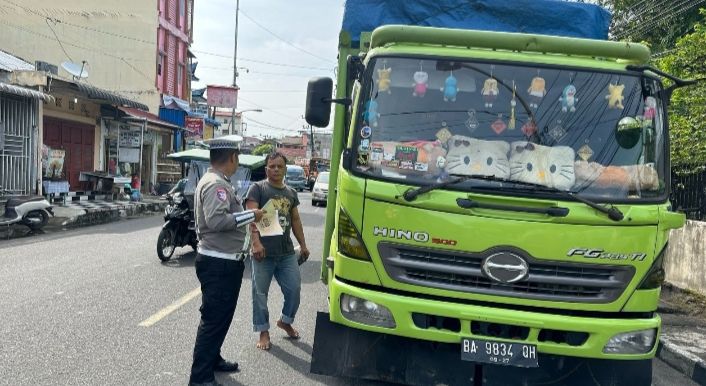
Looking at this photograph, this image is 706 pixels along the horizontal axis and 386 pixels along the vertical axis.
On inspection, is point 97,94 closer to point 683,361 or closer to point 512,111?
point 512,111

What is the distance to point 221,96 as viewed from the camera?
4028 centimetres

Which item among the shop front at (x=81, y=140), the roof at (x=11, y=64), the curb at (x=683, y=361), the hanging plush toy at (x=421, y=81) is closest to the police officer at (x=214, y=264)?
the hanging plush toy at (x=421, y=81)

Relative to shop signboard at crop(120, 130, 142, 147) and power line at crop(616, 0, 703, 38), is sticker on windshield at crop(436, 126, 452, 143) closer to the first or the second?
power line at crop(616, 0, 703, 38)

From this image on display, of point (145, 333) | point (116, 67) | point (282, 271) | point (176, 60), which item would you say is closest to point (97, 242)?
point (145, 333)

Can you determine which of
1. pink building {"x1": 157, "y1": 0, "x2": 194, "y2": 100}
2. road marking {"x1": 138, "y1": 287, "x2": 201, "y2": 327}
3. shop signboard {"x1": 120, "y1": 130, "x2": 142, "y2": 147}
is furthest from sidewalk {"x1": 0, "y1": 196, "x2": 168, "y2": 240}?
pink building {"x1": 157, "y1": 0, "x2": 194, "y2": 100}

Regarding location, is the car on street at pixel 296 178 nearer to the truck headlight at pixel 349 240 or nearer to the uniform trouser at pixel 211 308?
the uniform trouser at pixel 211 308

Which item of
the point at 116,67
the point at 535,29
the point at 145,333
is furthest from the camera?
the point at 116,67

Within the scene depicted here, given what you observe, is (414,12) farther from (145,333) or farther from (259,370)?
(145,333)

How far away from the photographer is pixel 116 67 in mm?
29359

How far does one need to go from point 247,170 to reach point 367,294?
8.14m

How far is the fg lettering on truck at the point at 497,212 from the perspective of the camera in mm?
3670

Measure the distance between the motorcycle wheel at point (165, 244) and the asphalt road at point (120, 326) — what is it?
0.62 feet

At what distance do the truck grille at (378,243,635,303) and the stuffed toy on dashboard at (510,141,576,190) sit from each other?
0.53 meters

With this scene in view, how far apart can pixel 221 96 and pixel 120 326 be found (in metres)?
36.1
